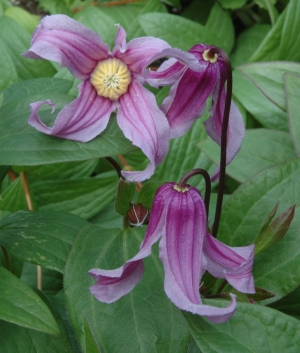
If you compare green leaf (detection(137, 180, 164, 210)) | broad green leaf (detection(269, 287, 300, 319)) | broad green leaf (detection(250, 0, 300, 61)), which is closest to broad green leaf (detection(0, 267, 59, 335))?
green leaf (detection(137, 180, 164, 210))

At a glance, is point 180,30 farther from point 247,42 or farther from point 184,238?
point 184,238

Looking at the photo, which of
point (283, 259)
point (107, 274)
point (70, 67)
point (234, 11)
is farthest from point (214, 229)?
point (234, 11)

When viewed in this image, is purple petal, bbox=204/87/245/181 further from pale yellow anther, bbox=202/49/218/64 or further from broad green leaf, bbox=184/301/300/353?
broad green leaf, bbox=184/301/300/353

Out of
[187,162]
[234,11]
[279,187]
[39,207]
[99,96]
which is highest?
[99,96]

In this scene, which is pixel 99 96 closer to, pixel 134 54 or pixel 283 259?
pixel 134 54

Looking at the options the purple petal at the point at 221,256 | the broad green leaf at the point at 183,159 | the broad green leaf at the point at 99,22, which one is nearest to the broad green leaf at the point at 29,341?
the purple petal at the point at 221,256
